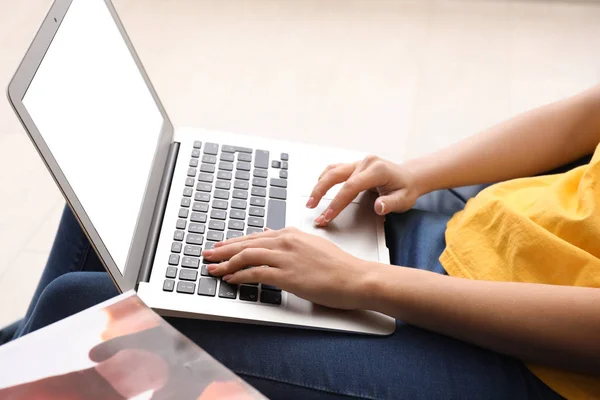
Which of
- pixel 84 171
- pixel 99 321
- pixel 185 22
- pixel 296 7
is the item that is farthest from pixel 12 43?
pixel 99 321

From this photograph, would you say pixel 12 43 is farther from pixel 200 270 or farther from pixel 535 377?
pixel 535 377

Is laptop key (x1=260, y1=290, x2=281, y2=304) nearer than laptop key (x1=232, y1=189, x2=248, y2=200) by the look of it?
Yes

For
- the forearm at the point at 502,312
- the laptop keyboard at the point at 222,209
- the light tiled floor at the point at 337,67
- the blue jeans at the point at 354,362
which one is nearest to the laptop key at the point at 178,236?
the laptop keyboard at the point at 222,209

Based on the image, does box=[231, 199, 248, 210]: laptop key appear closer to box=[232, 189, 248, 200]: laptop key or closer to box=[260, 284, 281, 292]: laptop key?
box=[232, 189, 248, 200]: laptop key

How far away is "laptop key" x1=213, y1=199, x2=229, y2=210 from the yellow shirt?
11.7 inches

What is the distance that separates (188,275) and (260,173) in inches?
9.0

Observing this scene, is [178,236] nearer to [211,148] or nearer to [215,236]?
[215,236]

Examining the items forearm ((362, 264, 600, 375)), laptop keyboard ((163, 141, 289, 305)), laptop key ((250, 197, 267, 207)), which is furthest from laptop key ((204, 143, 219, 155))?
forearm ((362, 264, 600, 375))

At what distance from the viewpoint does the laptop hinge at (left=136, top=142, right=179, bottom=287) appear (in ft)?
2.52

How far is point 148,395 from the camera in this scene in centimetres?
41

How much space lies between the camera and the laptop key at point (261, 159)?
95 centimetres

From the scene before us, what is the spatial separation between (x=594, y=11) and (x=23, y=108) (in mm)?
2086


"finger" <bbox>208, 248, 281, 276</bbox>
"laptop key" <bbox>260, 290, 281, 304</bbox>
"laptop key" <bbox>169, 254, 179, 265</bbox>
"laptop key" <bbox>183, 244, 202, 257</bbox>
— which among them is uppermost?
"laptop key" <bbox>183, 244, 202, 257</bbox>

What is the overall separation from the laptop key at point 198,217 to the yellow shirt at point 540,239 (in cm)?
31
